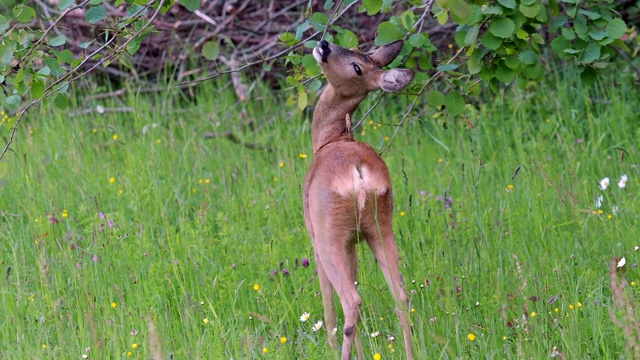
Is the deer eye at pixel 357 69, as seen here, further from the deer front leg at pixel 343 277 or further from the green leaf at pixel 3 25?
the green leaf at pixel 3 25

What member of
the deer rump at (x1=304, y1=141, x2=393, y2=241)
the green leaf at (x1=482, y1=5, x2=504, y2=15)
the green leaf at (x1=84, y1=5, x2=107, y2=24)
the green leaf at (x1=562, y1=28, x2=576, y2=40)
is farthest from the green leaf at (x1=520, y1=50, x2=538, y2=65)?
the green leaf at (x1=84, y1=5, x2=107, y2=24)

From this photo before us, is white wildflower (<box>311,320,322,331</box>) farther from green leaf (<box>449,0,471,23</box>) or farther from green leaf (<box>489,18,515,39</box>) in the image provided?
green leaf (<box>449,0,471,23</box>)

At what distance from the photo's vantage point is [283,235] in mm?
5207

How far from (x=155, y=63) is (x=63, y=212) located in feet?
10.4

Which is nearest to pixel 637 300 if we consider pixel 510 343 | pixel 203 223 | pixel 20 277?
pixel 510 343

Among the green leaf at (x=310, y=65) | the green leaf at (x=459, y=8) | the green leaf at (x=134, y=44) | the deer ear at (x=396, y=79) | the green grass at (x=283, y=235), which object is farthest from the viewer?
the green leaf at (x=310, y=65)

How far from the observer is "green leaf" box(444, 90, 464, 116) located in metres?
4.02

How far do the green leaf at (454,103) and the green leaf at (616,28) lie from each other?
63 cm

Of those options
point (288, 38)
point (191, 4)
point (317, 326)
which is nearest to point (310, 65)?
point (288, 38)

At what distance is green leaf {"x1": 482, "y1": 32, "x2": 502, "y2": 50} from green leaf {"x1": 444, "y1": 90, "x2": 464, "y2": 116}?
36cm

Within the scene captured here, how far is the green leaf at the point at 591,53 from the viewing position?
3.81 metres

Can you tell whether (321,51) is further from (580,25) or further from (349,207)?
(580,25)

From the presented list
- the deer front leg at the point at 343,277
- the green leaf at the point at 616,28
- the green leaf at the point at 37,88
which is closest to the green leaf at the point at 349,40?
the deer front leg at the point at 343,277

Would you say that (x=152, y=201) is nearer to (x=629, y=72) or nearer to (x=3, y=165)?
(x=3, y=165)
